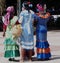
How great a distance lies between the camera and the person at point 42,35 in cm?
1200

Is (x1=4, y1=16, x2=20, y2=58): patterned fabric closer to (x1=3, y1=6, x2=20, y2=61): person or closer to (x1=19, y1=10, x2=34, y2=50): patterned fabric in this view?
(x1=3, y1=6, x2=20, y2=61): person

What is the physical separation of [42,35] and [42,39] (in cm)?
15

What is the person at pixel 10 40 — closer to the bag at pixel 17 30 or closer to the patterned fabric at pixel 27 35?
the bag at pixel 17 30

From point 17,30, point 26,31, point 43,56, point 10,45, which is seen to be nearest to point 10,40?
point 10,45

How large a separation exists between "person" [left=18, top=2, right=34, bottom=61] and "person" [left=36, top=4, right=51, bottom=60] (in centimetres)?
81

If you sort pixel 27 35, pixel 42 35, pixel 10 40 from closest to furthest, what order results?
pixel 27 35
pixel 10 40
pixel 42 35

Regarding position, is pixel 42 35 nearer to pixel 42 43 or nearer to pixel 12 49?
pixel 42 43

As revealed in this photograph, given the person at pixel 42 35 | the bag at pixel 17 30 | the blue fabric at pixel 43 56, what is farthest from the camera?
the blue fabric at pixel 43 56

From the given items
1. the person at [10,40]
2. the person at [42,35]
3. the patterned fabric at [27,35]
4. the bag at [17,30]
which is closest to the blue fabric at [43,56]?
the person at [42,35]

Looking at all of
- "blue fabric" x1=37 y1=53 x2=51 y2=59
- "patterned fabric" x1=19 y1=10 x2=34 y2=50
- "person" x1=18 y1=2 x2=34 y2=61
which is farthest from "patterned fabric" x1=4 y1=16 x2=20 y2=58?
"blue fabric" x1=37 y1=53 x2=51 y2=59

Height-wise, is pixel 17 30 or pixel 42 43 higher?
pixel 17 30

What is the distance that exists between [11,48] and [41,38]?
1.05 metres

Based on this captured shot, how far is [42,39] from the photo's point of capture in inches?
476

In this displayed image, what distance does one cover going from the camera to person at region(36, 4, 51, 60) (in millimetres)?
12000
